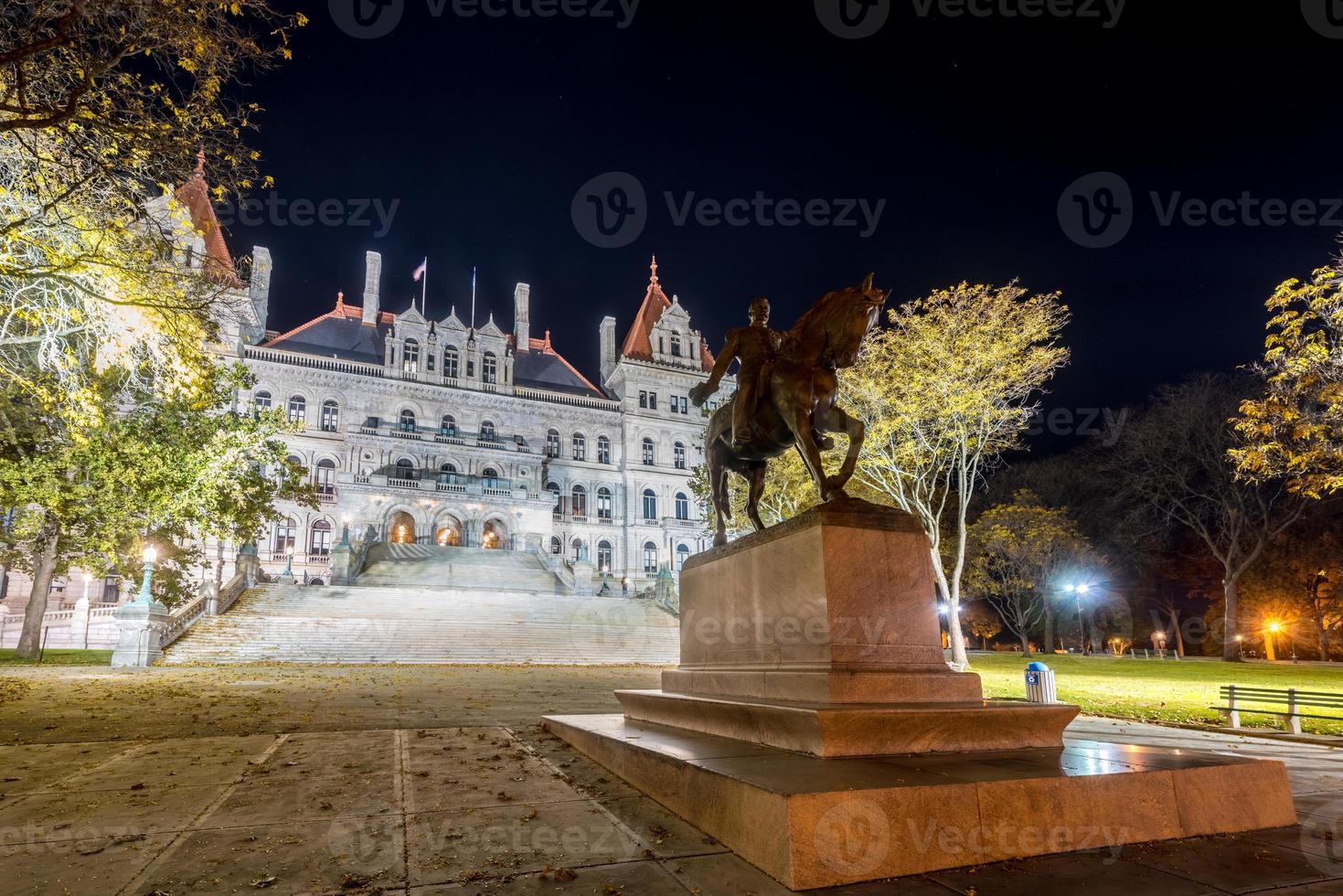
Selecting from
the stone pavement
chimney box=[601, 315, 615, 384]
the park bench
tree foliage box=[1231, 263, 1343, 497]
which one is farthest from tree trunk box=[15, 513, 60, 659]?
chimney box=[601, 315, 615, 384]

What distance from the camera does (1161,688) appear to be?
1648 centimetres

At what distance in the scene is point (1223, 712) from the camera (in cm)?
1141

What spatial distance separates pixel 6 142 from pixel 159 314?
2.33 m

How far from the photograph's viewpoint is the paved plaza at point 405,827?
126 inches

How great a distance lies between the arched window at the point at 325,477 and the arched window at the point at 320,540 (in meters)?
1.76

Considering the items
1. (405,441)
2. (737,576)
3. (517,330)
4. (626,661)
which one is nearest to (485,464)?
(405,441)

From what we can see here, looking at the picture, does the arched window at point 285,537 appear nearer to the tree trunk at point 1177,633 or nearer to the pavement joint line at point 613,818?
the pavement joint line at point 613,818

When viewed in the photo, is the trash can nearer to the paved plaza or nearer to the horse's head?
the paved plaza

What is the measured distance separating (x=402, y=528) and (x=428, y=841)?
4099 centimetres

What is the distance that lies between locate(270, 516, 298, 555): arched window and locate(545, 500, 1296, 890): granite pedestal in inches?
1578

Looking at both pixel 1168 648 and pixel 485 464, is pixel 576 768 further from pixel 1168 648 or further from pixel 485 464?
pixel 1168 648

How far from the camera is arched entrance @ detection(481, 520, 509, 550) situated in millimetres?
43844

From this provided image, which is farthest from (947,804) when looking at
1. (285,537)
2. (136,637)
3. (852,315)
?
(285,537)

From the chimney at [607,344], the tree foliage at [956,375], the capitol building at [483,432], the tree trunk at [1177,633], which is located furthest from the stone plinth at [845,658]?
the chimney at [607,344]
